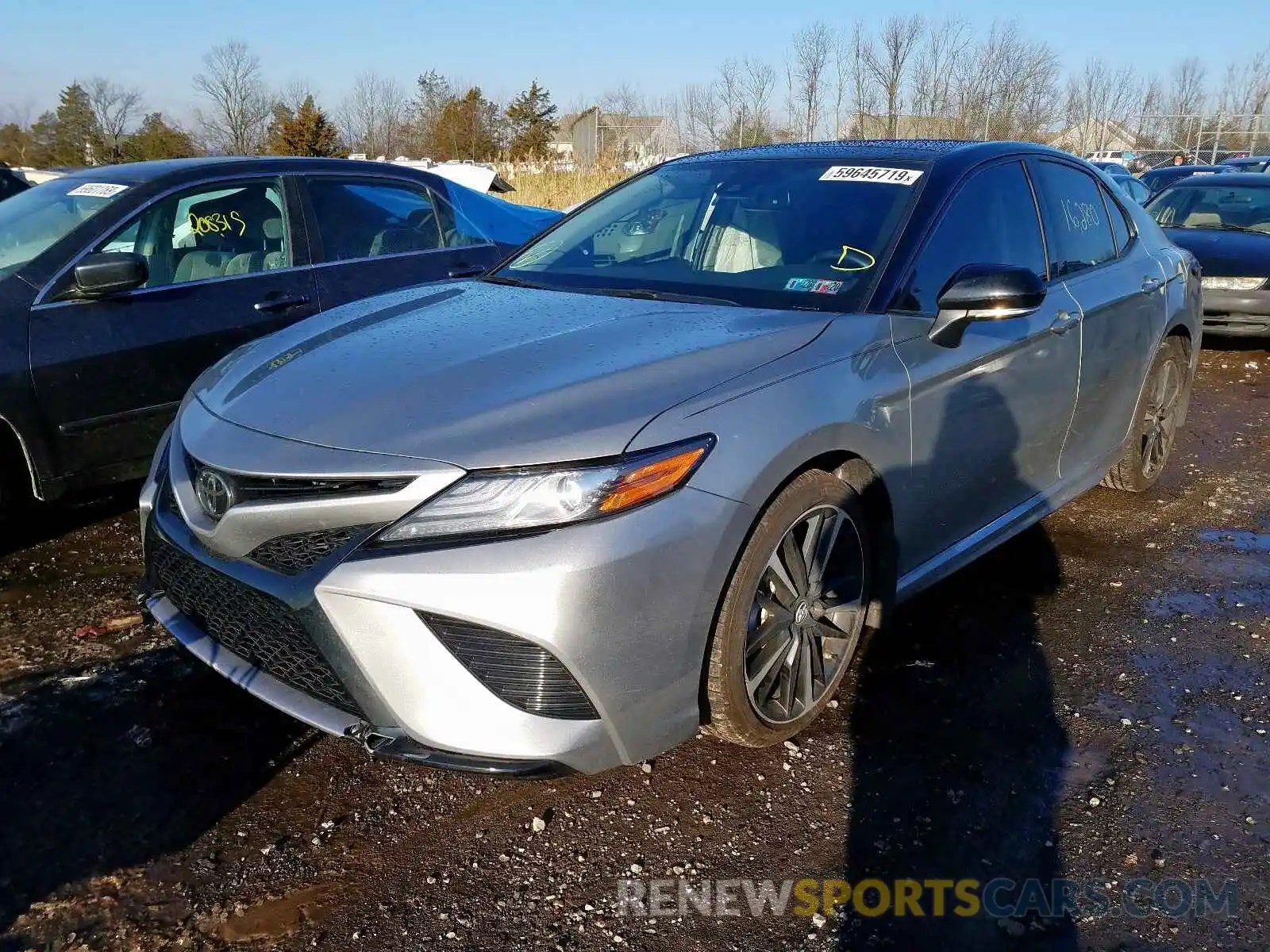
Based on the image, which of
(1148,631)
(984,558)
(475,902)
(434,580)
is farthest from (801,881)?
(984,558)

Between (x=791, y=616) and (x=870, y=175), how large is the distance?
159 cm

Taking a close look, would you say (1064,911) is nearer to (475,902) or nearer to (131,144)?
(475,902)

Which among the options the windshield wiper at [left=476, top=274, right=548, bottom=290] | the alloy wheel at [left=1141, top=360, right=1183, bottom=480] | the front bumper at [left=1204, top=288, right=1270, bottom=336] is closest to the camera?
the windshield wiper at [left=476, top=274, right=548, bottom=290]

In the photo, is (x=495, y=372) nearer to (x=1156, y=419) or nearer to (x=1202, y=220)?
(x=1156, y=419)

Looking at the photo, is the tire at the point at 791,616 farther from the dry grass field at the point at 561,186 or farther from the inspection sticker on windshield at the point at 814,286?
the dry grass field at the point at 561,186

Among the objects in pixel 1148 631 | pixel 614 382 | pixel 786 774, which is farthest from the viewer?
pixel 1148 631

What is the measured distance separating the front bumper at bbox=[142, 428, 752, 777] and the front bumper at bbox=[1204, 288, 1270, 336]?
7.97 meters

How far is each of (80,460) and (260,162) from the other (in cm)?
173

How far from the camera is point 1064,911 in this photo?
86.8 inches

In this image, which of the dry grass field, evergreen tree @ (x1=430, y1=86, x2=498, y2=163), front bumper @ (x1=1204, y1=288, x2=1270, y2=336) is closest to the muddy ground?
front bumper @ (x1=1204, y1=288, x2=1270, y2=336)

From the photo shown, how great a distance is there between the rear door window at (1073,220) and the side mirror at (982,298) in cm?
90

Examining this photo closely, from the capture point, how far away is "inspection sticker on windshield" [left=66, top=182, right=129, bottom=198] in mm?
4379

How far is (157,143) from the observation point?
33.2m

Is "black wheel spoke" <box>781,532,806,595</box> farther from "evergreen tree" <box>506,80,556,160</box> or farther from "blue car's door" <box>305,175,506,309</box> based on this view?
"evergreen tree" <box>506,80,556,160</box>
